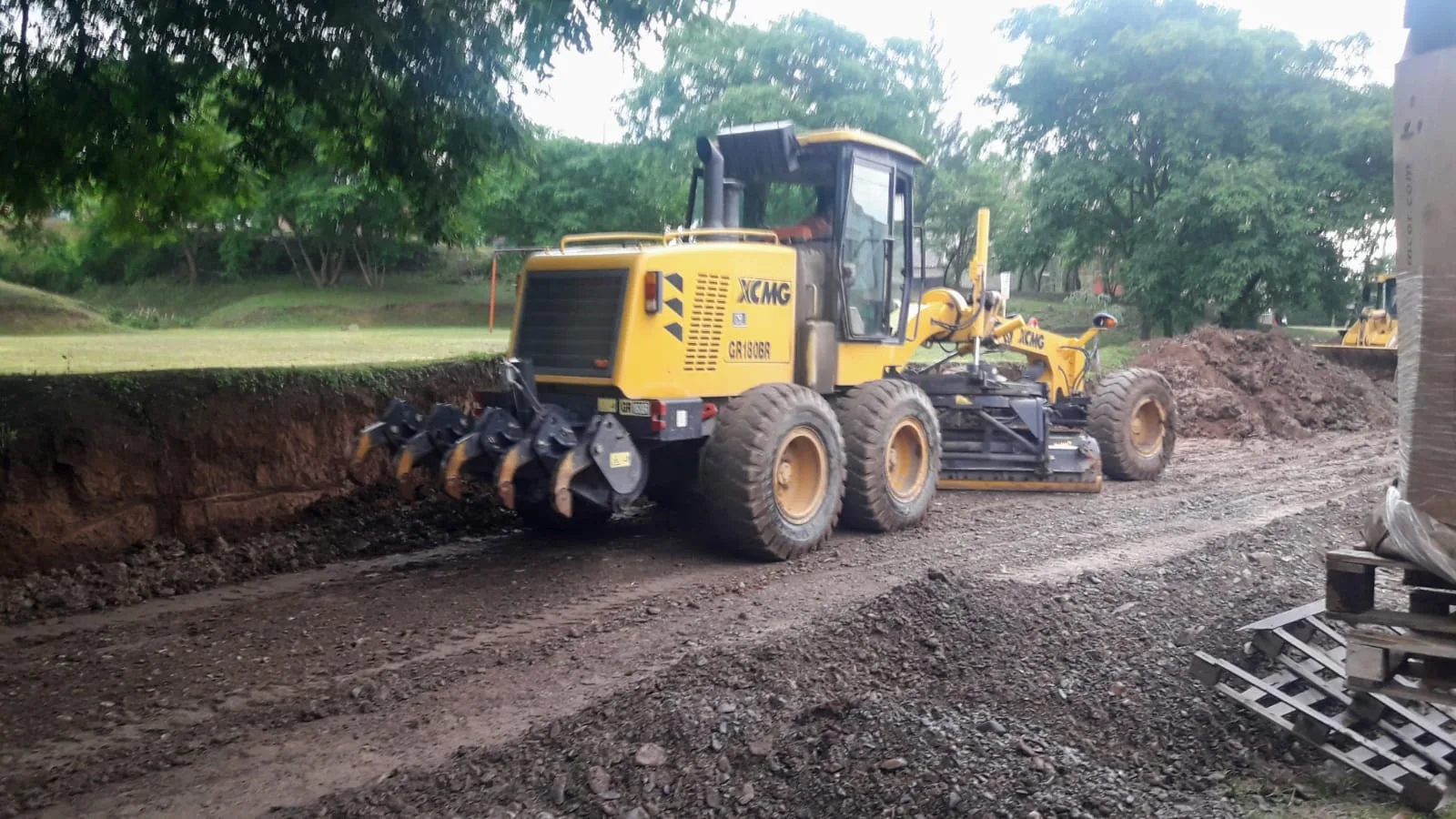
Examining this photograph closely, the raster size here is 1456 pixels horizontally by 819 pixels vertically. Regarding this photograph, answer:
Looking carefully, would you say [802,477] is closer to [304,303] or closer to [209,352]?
[209,352]

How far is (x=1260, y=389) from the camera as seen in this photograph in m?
17.7

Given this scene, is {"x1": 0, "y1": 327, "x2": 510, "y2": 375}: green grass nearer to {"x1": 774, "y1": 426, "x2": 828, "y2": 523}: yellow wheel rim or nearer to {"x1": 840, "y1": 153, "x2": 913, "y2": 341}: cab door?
{"x1": 840, "y1": 153, "x2": 913, "y2": 341}: cab door

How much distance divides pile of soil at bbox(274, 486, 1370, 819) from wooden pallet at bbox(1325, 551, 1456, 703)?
21.1 inches

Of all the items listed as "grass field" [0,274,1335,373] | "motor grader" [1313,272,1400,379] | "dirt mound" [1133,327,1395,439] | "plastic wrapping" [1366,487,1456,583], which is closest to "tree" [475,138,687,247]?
"grass field" [0,274,1335,373]

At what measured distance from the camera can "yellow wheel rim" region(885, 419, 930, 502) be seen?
9031 millimetres

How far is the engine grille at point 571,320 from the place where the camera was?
7.48 m

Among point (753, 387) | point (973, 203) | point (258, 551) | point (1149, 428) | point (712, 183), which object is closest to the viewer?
point (258, 551)

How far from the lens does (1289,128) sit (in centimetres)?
2359

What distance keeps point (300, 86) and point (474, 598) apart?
12.3ft

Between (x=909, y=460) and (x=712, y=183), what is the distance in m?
2.76

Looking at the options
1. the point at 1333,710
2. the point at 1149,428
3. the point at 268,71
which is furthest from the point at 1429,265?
the point at 1149,428

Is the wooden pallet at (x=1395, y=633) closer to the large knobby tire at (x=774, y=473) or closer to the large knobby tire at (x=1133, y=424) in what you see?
the large knobby tire at (x=774, y=473)

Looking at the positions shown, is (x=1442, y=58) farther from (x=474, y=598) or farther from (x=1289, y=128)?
(x=1289, y=128)

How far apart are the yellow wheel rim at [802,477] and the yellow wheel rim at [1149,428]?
16.9 ft
